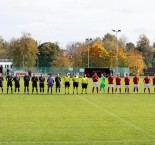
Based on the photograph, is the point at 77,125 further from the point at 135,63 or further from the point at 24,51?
the point at 135,63

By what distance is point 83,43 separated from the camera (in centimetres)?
11462

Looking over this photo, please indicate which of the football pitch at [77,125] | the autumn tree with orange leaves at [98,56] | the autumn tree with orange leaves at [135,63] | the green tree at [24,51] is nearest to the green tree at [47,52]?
the green tree at [24,51]

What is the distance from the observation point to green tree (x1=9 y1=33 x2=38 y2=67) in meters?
103

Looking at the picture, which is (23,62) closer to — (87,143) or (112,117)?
(112,117)

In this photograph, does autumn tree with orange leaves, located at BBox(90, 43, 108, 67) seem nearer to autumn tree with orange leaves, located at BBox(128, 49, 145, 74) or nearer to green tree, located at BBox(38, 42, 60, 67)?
autumn tree with orange leaves, located at BBox(128, 49, 145, 74)

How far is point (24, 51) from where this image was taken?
10362cm

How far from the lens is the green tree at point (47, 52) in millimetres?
124875

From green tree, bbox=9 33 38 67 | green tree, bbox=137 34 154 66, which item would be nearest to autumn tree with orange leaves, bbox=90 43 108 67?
green tree, bbox=9 33 38 67

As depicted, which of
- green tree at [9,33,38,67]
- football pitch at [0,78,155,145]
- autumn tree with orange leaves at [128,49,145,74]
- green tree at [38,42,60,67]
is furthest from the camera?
green tree at [38,42,60,67]

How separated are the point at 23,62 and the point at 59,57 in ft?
41.4

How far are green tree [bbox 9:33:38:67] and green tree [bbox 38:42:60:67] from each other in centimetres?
1731

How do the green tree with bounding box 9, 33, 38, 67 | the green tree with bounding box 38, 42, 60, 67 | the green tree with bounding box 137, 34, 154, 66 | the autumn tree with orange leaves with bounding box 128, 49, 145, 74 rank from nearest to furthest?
the green tree with bounding box 9, 33, 38, 67 → the autumn tree with orange leaves with bounding box 128, 49, 145, 74 → the green tree with bounding box 38, 42, 60, 67 → the green tree with bounding box 137, 34, 154, 66

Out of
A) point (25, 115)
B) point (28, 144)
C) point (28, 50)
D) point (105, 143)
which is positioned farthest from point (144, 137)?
point (28, 50)

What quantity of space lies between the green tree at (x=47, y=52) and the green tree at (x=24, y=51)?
56.8ft
